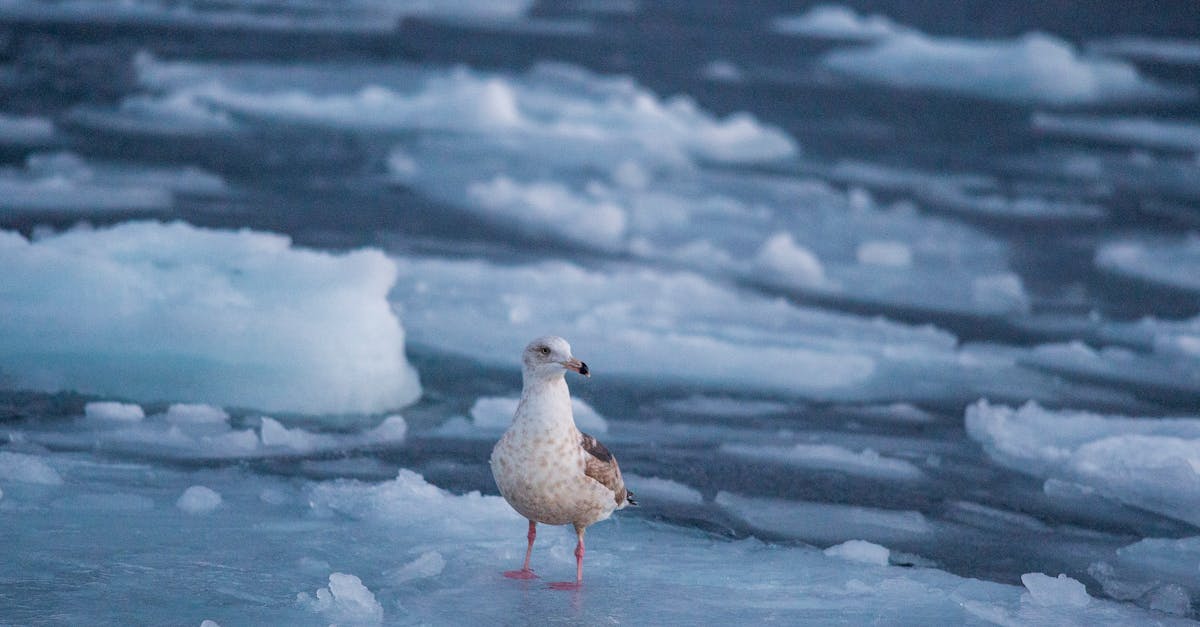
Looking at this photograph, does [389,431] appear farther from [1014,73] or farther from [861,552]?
[1014,73]

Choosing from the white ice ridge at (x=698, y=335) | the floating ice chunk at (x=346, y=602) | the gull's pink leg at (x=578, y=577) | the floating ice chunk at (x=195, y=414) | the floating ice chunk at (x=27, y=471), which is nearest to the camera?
the floating ice chunk at (x=346, y=602)

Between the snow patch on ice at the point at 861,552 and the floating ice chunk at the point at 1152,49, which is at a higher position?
the floating ice chunk at the point at 1152,49

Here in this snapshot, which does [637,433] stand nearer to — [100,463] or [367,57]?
[100,463]

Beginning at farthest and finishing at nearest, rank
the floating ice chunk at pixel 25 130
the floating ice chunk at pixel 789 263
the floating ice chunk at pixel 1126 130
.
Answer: the floating ice chunk at pixel 1126 130 < the floating ice chunk at pixel 25 130 < the floating ice chunk at pixel 789 263

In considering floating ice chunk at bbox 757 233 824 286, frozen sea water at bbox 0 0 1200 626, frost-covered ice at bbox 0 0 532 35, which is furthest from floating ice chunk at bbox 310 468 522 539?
frost-covered ice at bbox 0 0 532 35

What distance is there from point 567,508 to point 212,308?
2.63 metres

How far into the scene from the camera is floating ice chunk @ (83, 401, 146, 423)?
5418 millimetres

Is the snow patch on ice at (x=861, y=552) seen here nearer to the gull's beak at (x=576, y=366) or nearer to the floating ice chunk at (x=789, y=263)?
the gull's beak at (x=576, y=366)

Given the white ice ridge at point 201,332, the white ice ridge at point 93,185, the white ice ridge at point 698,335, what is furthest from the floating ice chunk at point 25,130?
the white ice ridge at point 201,332

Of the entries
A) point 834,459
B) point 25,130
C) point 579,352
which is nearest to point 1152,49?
point 25,130

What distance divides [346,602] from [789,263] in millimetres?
5860

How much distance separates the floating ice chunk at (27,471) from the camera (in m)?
4.64

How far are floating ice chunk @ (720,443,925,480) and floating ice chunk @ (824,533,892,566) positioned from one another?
1.03 m

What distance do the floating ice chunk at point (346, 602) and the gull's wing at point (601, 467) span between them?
0.65 meters
